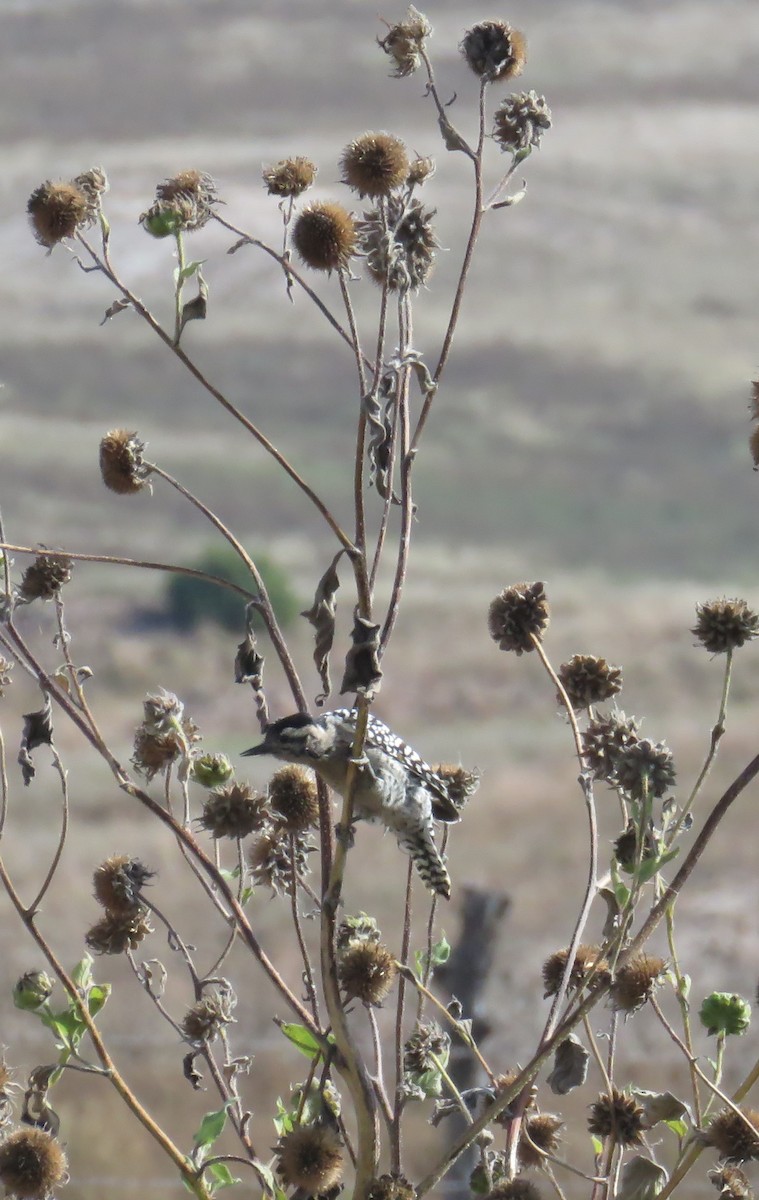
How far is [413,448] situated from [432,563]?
3592 cm

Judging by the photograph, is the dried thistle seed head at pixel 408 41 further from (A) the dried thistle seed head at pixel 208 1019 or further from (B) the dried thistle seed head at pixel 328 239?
(A) the dried thistle seed head at pixel 208 1019

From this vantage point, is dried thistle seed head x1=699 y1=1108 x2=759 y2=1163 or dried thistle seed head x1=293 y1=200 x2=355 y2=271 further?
dried thistle seed head x1=293 y1=200 x2=355 y2=271

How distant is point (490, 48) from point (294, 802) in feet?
3.99

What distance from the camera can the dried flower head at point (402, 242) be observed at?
6.86ft

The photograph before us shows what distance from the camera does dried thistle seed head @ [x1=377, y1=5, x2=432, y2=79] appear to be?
2387mm

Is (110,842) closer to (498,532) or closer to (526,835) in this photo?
(526,835)

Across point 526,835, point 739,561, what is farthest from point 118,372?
point 526,835

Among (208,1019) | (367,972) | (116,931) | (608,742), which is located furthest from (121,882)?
(608,742)

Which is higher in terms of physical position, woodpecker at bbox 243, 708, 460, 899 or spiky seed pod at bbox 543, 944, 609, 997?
woodpecker at bbox 243, 708, 460, 899

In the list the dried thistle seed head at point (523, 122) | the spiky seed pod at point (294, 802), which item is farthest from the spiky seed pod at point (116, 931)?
the dried thistle seed head at point (523, 122)

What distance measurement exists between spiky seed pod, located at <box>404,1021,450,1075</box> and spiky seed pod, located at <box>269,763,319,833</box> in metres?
0.34

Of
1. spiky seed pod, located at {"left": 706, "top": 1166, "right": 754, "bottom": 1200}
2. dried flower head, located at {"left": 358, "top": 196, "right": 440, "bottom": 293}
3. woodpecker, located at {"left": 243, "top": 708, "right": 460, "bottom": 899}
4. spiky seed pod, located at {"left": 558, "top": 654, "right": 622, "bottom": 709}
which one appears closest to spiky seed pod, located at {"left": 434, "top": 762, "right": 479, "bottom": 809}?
woodpecker, located at {"left": 243, "top": 708, "right": 460, "bottom": 899}

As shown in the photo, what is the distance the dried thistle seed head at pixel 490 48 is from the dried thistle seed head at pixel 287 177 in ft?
1.06

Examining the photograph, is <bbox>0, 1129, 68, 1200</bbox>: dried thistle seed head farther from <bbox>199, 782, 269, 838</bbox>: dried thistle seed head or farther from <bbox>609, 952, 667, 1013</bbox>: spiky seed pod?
<bbox>609, 952, 667, 1013</bbox>: spiky seed pod
